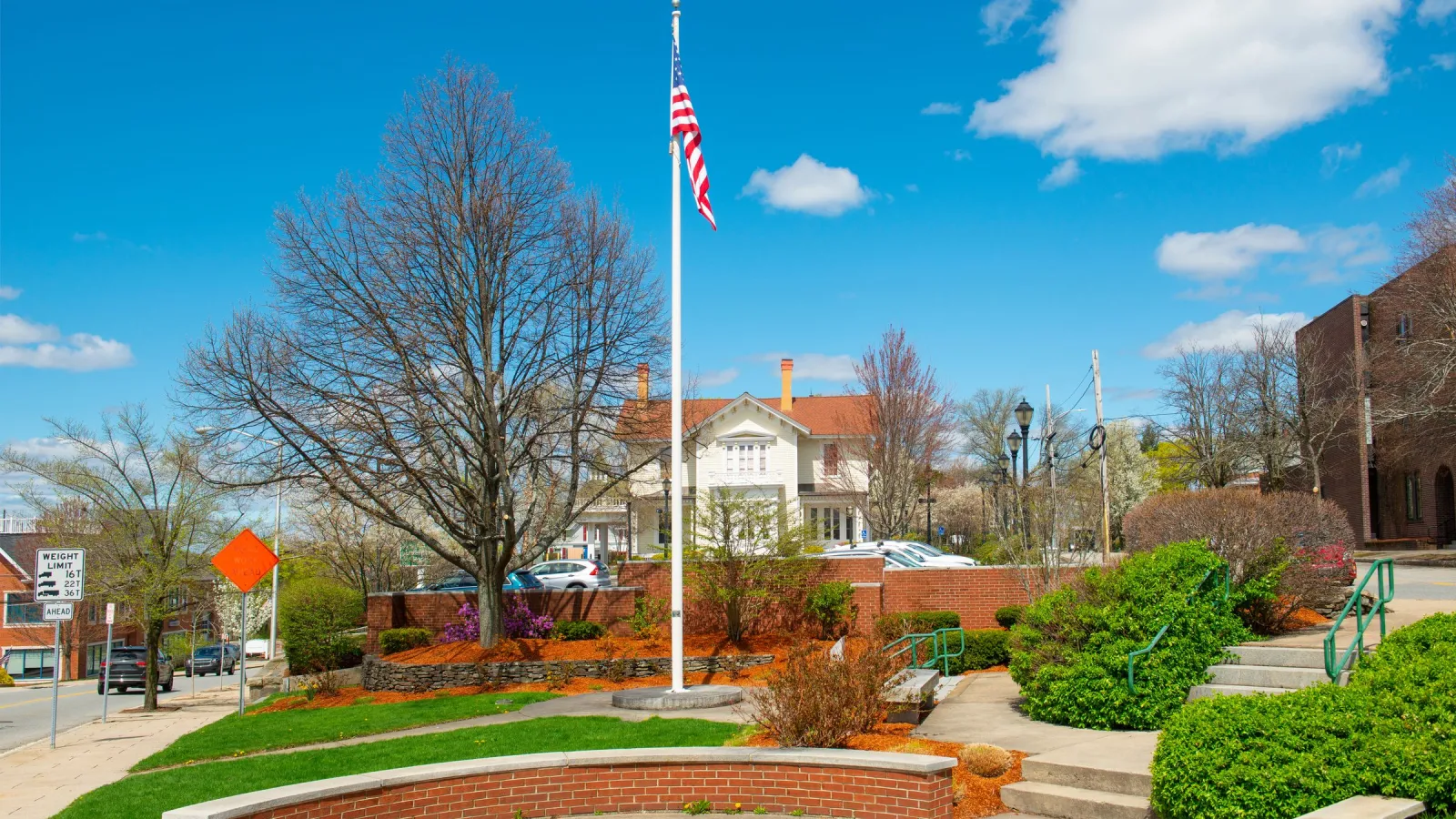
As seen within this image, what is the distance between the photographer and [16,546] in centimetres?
5819

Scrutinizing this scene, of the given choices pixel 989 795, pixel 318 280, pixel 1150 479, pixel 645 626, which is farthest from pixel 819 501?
pixel 989 795

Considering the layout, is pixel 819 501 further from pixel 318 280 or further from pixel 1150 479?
pixel 318 280

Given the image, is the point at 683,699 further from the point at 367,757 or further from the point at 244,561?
the point at 244,561

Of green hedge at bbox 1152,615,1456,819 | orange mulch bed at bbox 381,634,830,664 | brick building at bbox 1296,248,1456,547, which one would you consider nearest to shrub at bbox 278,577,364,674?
orange mulch bed at bbox 381,634,830,664

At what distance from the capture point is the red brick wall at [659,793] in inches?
308

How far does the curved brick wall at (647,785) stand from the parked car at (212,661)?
47.0 m

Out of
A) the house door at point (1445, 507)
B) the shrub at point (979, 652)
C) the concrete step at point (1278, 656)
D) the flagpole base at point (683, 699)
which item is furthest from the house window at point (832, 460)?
the concrete step at point (1278, 656)

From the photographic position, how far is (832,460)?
51375 mm

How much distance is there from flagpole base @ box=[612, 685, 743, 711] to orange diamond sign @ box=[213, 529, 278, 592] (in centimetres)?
776

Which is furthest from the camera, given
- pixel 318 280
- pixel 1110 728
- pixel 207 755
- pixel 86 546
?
pixel 86 546

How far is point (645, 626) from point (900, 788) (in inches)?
566

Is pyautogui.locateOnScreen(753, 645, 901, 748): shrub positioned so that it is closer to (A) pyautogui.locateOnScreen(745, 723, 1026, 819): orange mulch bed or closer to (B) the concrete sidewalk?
(A) pyautogui.locateOnScreen(745, 723, 1026, 819): orange mulch bed

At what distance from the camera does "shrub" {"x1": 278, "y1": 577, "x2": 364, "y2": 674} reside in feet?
76.1

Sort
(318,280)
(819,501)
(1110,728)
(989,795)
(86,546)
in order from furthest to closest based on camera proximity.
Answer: (819,501)
(86,546)
(318,280)
(1110,728)
(989,795)
